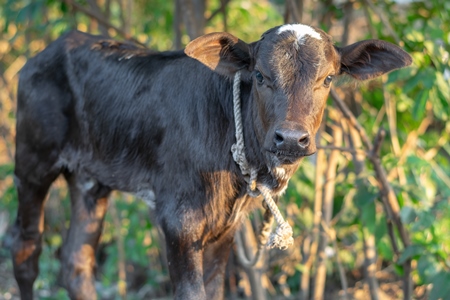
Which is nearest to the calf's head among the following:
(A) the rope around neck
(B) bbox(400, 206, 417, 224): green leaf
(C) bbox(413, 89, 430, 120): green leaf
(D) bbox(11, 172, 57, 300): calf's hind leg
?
(A) the rope around neck

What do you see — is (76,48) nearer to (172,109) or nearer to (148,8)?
(172,109)

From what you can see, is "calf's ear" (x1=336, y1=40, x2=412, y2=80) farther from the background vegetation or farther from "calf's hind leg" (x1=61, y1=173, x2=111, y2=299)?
"calf's hind leg" (x1=61, y1=173, x2=111, y2=299)

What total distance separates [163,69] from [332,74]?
42.8 inches

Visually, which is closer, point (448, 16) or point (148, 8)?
point (448, 16)

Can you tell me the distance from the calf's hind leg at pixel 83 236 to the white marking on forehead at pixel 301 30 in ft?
5.97

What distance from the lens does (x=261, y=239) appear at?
382 cm

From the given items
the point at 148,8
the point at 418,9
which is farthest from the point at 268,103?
the point at 148,8

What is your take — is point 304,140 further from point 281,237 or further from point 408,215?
point 408,215

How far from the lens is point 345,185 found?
4742 millimetres

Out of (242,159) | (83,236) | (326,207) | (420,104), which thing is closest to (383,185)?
(420,104)

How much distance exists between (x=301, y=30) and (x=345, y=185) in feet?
5.94

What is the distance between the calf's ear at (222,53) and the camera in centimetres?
320

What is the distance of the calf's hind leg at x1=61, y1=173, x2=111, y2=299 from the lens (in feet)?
14.6

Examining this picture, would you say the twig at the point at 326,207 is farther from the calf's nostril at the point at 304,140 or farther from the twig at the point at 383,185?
the calf's nostril at the point at 304,140
